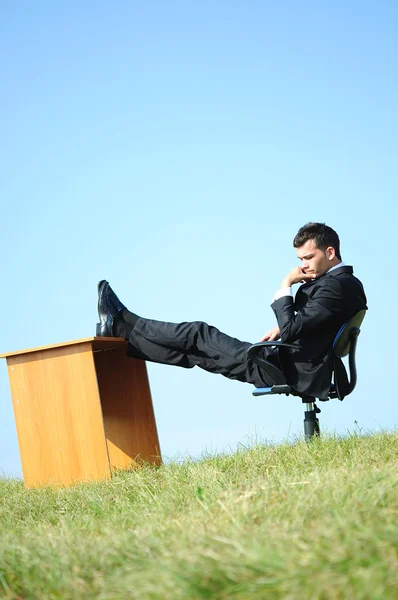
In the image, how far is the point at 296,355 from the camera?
4547 millimetres

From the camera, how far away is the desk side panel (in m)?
4.77

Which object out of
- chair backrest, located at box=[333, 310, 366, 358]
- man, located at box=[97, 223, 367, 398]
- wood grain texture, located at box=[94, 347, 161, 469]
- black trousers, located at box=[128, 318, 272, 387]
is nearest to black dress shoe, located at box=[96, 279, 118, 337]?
man, located at box=[97, 223, 367, 398]

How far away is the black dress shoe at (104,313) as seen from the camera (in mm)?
4934

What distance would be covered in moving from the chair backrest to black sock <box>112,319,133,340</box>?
1.43m

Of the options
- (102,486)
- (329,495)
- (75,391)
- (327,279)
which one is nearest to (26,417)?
(75,391)

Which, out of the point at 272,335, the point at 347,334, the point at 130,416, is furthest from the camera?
the point at 130,416

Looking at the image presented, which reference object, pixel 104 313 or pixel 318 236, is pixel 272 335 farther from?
pixel 104 313

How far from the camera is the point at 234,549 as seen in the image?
79.3 inches

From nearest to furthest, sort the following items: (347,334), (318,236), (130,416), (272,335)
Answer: (347,334), (318,236), (272,335), (130,416)

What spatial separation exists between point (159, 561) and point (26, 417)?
124 inches

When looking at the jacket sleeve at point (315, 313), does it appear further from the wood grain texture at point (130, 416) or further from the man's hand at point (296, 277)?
the wood grain texture at point (130, 416)

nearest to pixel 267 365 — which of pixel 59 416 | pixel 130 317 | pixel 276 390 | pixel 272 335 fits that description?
pixel 276 390

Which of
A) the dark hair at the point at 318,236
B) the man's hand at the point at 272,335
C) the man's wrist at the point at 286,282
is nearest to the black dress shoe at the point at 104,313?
the man's hand at the point at 272,335

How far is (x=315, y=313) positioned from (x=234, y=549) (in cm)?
252
